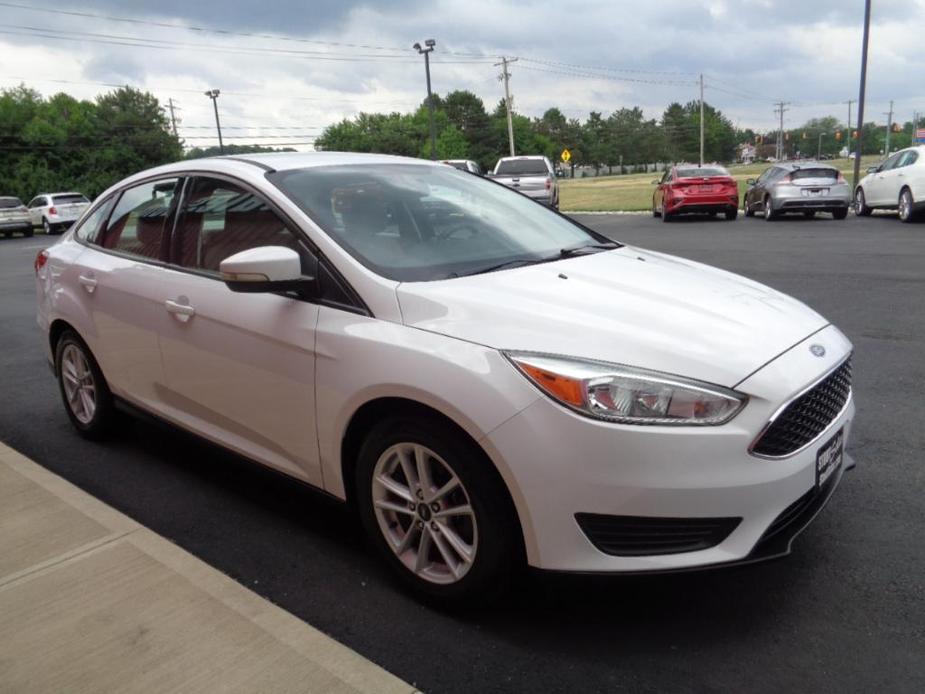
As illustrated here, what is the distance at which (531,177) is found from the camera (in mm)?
24250

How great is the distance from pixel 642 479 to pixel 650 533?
19 centimetres

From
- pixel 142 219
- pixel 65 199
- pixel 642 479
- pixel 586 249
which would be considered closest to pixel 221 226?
pixel 142 219

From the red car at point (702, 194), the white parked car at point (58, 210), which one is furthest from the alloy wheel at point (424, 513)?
the white parked car at point (58, 210)

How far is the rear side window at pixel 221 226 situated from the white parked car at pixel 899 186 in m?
16.5

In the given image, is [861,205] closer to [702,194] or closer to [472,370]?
[702,194]

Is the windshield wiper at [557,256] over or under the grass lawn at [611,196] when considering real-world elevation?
over

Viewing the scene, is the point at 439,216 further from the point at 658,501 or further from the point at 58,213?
the point at 58,213

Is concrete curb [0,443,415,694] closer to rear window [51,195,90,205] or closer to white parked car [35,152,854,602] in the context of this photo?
white parked car [35,152,854,602]

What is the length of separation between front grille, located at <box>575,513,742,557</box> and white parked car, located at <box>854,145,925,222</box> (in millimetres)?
16670

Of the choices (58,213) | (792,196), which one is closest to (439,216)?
(792,196)

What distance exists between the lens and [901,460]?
160 inches

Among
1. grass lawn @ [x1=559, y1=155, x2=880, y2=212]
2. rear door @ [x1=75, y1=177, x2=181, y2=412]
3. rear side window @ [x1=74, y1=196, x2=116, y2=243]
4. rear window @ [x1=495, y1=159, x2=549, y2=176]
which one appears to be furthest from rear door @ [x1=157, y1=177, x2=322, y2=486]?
grass lawn @ [x1=559, y1=155, x2=880, y2=212]

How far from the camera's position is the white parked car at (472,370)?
2436 millimetres

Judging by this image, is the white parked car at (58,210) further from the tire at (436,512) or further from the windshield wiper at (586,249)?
the tire at (436,512)
